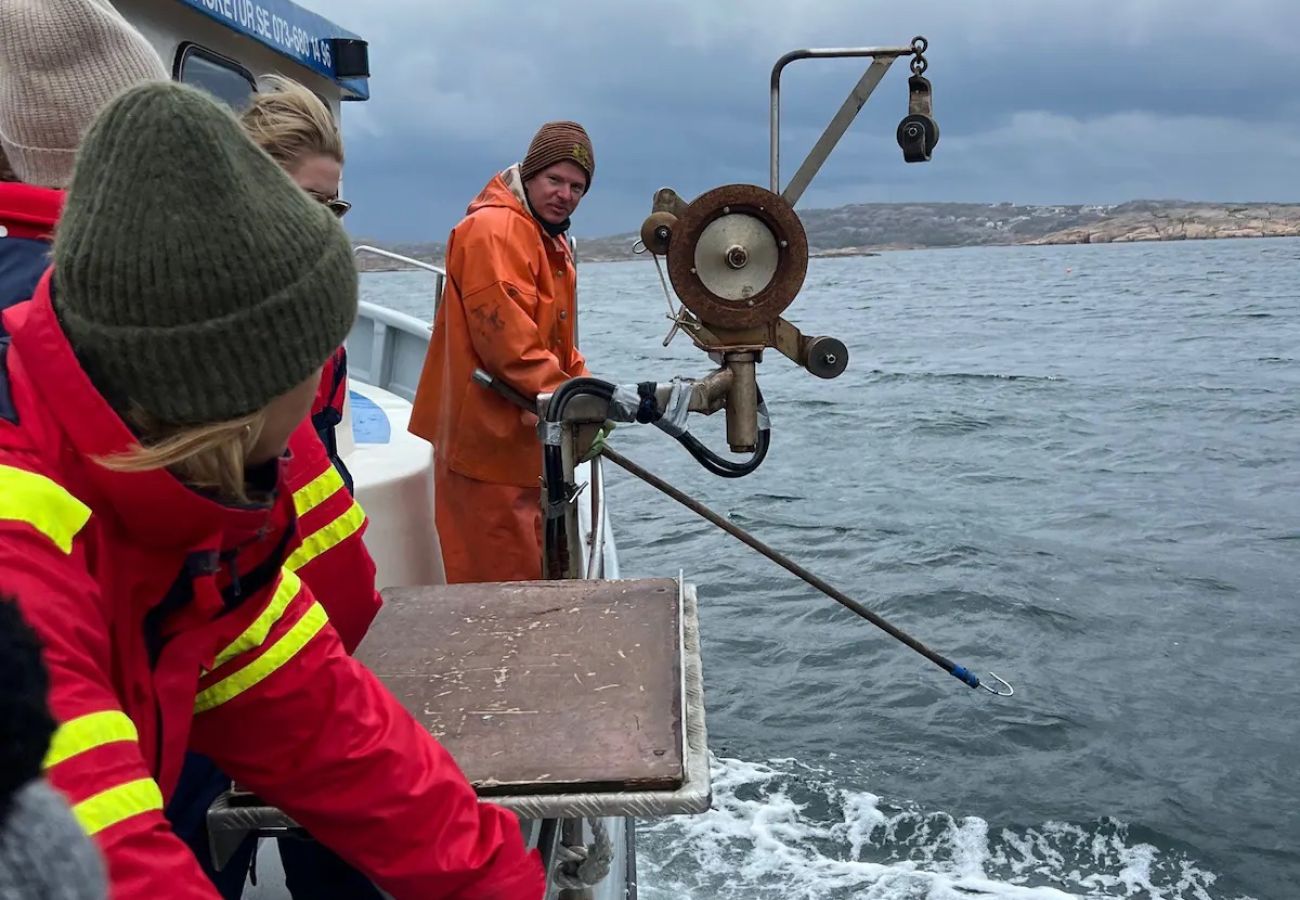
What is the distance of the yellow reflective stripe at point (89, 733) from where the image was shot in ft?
3.20

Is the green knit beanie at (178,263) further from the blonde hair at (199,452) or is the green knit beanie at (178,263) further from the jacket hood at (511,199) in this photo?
the jacket hood at (511,199)

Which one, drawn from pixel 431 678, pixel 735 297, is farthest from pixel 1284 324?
pixel 431 678


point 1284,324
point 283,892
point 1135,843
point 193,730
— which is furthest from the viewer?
point 1284,324

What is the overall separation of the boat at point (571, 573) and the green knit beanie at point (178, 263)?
2.65 feet

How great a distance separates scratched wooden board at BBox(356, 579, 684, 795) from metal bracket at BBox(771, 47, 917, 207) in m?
1.77

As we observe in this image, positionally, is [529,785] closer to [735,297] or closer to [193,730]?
[193,730]

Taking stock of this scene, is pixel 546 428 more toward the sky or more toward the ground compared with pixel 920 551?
more toward the sky

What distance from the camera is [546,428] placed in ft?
10.6

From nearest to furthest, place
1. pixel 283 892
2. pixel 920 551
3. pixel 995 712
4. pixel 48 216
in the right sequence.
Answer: pixel 48 216 < pixel 283 892 < pixel 995 712 < pixel 920 551

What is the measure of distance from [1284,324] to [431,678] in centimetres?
2817

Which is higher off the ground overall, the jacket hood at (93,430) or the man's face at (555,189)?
the man's face at (555,189)

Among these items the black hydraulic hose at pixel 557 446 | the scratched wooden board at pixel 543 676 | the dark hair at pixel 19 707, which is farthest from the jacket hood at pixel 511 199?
the dark hair at pixel 19 707

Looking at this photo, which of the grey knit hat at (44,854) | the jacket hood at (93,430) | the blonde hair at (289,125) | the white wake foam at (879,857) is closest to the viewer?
the grey knit hat at (44,854)

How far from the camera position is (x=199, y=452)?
1146 mm
